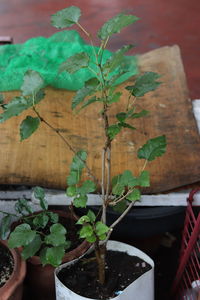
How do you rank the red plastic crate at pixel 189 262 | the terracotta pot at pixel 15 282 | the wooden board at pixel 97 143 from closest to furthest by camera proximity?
the terracotta pot at pixel 15 282 < the red plastic crate at pixel 189 262 < the wooden board at pixel 97 143

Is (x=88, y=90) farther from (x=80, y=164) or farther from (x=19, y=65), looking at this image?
(x=19, y=65)

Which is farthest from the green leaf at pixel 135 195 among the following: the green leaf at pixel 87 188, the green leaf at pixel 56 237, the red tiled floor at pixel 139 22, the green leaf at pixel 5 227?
the red tiled floor at pixel 139 22

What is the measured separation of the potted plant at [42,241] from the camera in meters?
1.37

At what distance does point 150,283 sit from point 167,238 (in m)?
0.75

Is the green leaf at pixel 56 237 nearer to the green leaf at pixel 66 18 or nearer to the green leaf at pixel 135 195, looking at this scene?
the green leaf at pixel 135 195

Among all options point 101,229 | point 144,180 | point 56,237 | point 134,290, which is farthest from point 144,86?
point 134,290

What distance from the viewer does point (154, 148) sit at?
4.50ft

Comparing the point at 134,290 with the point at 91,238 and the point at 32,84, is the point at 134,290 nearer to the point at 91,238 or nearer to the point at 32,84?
the point at 91,238

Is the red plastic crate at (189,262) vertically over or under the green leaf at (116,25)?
under

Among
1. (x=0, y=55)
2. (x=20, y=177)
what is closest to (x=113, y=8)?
(x=0, y=55)

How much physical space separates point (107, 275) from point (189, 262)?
0.34 meters

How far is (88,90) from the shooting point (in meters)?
1.24

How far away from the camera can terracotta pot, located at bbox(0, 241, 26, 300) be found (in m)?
1.46

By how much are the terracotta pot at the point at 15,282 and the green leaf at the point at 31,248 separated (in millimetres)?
113
